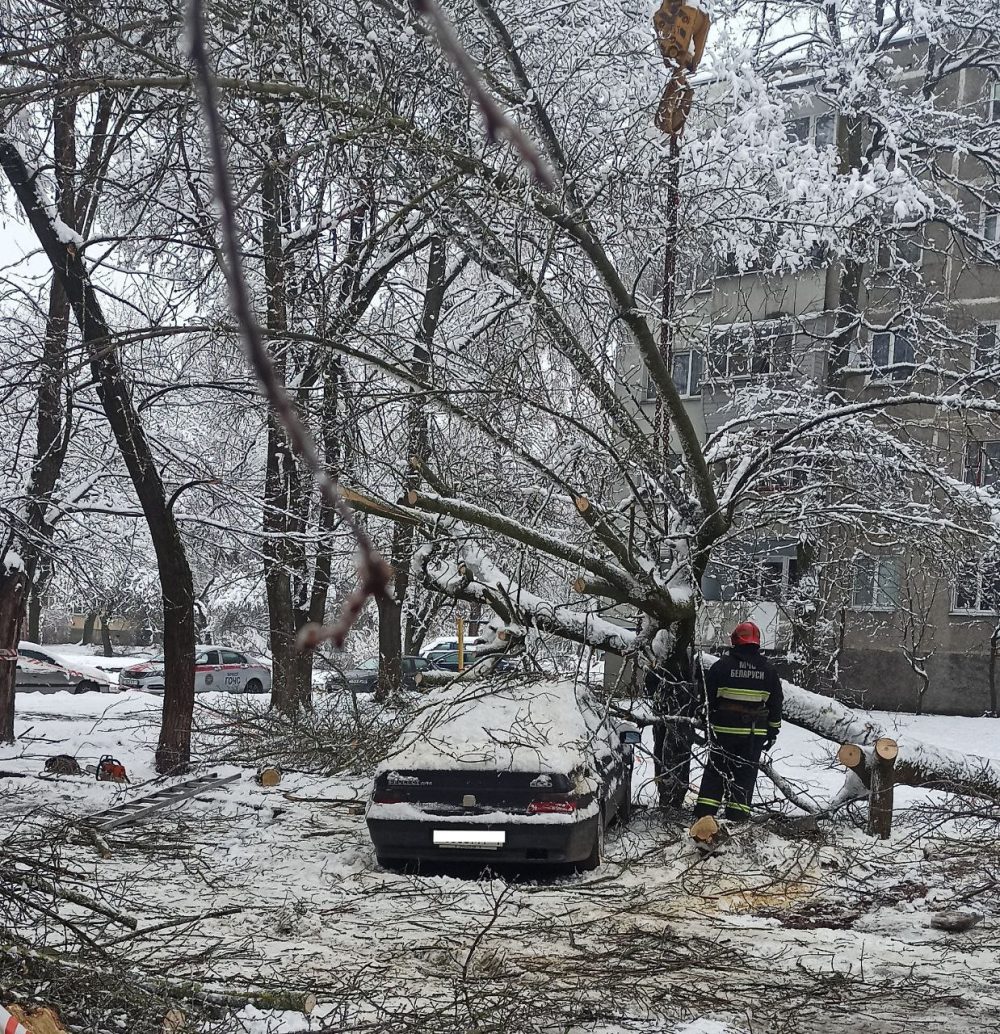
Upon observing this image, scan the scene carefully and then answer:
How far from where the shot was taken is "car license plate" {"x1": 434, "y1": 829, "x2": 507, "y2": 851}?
7.46 meters

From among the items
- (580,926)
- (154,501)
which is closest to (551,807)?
(580,926)

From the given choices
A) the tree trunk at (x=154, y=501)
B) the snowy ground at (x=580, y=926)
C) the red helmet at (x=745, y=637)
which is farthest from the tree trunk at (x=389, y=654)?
the red helmet at (x=745, y=637)

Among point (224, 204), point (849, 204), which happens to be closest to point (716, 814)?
point (849, 204)

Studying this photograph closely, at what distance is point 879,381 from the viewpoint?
12.1m

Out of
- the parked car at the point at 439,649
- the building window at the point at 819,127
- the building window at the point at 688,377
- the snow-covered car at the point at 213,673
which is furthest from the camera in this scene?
the snow-covered car at the point at 213,673

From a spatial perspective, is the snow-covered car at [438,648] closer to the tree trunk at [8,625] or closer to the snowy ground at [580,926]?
the tree trunk at [8,625]

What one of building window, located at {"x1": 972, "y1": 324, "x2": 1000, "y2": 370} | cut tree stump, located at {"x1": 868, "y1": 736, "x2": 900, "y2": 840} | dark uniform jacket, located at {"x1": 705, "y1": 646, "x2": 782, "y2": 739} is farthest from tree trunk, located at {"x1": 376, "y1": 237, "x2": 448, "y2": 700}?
building window, located at {"x1": 972, "y1": 324, "x2": 1000, "y2": 370}

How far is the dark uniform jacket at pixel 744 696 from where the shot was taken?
8.76m

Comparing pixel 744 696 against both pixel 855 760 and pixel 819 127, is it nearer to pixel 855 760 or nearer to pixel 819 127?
pixel 855 760

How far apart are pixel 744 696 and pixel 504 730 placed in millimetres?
1938

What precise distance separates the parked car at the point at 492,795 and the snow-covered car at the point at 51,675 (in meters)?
22.8

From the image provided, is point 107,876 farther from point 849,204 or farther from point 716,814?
point 849,204

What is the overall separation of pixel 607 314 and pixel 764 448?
5.51ft

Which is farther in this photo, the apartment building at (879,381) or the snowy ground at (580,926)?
the apartment building at (879,381)
